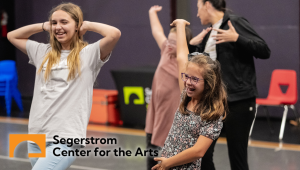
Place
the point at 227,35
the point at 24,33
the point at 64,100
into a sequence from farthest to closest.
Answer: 1. the point at 227,35
2. the point at 24,33
3. the point at 64,100

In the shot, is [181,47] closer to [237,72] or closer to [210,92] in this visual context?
[210,92]

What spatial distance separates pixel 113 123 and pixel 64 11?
5.15 metres

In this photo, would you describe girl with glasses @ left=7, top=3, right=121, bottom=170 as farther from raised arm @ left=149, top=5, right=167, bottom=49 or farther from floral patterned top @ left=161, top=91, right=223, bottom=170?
raised arm @ left=149, top=5, right=167, bottom=49

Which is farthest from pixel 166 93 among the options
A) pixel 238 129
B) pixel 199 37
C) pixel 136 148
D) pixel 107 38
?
pixel 136 148

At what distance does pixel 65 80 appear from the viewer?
2.31 m

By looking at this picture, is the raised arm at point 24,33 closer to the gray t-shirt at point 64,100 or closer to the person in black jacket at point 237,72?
the gray t-shirt at point 64,100

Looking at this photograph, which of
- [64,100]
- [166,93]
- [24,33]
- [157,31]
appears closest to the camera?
[64,100]

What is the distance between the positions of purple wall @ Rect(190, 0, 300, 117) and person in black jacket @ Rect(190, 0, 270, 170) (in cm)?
464

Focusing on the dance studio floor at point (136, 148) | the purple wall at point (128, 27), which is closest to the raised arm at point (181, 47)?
the dance studio floor at point (136, 148)

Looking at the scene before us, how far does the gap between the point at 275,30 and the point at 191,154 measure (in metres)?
6.06

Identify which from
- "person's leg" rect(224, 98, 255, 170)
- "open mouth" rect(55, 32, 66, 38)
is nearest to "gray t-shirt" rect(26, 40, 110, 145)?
"open mouth" rect(55, 32, 66, 38)

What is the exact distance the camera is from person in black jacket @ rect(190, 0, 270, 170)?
301 cm

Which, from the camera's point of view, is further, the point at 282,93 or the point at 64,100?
the point at 282,93

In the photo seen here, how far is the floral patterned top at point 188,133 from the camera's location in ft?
6.88
